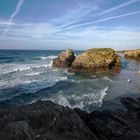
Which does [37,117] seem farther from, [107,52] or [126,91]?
[107,52]

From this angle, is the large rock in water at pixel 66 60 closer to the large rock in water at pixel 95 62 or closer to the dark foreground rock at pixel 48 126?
the large rock in water at pixel 95 62

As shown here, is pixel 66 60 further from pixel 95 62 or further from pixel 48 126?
pixel 48 126

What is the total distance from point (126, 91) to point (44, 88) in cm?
911

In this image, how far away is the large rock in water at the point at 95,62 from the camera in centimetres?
4510

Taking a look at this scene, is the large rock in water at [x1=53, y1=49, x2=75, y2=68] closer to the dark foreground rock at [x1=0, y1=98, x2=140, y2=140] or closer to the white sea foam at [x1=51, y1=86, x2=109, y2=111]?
the white sea foam at [x1=51, y1=86, x2=109, y2=111]

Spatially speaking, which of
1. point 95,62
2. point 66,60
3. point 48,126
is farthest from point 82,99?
point 66,60

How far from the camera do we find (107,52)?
5091 cm

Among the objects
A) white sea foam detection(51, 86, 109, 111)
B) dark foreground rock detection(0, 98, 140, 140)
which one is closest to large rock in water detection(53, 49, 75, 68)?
white sea foam detection(51, 86, 109, 111)

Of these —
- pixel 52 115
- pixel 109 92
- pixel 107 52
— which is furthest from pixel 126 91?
pixel 107 52

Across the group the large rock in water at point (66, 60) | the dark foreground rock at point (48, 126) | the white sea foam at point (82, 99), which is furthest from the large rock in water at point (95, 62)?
the dark foreground rock at point (48, 126)

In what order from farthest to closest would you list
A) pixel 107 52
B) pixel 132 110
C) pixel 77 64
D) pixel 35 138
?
pixel 107 52, pixel 77 64, pixel 132 110, pixel 35 138

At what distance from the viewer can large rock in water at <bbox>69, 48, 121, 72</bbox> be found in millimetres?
45097

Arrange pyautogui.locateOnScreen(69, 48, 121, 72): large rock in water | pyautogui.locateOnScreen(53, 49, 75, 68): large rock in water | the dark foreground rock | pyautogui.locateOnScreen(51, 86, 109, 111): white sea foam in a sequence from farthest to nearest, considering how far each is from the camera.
Answer: 1. pyautogui.locateOnScreen(53, 49, 75, 68): large rock in water
2. pyautogui.locateOnScreen(69, 48, 121, 72): large rock in water
3. pyautogui.locateOnScreen(51, 86, 109, 111): white sea foam
4. the dark foreground rock

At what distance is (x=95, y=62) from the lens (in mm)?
46688
